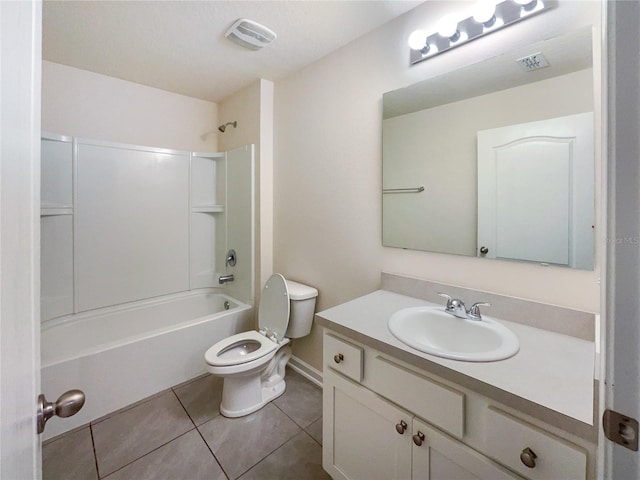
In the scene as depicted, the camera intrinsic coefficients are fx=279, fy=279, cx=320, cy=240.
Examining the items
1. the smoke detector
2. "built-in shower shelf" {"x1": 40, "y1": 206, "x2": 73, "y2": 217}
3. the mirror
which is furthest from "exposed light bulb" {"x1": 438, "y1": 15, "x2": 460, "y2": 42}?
"built-in shower shelf" {"x1": 40, "y1": 206, "x2": 73, "y2": 217}

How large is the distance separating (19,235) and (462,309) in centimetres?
138

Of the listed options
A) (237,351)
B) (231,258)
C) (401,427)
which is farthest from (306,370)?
(401,427)

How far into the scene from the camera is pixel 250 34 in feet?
5.75

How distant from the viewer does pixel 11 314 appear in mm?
390

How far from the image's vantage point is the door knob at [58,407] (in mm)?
528

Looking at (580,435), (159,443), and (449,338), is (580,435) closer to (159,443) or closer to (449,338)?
(449,338)

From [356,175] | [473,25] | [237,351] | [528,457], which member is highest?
[473,25]

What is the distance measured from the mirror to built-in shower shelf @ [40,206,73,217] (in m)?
2.38

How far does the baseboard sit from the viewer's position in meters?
2.12

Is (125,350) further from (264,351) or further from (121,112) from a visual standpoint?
(121,112)

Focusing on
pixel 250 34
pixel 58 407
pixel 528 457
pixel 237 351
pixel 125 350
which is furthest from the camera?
pixel 237 351

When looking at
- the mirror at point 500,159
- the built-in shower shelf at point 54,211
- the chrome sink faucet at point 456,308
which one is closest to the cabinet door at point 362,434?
the chrome sink faucet at point 456,308

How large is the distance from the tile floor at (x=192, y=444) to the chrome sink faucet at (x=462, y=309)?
1.04 m

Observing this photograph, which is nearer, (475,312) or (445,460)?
(445,460)
